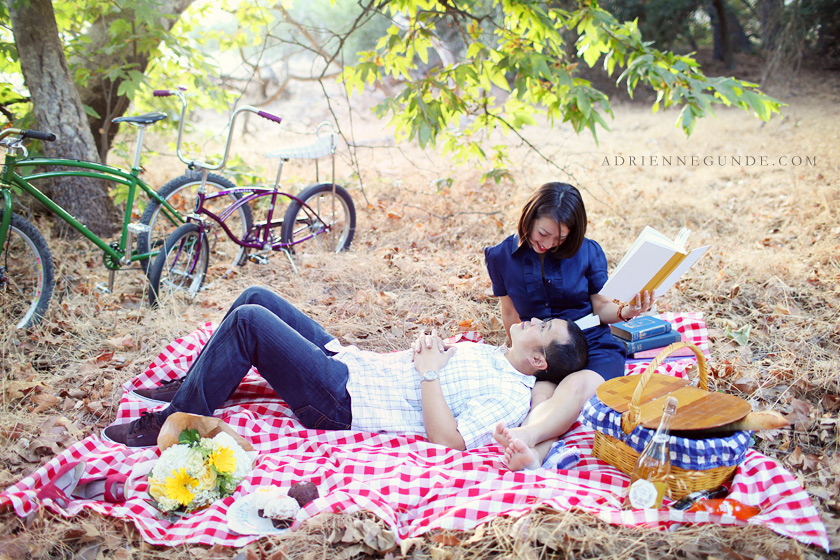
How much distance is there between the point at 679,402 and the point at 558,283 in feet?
3.04

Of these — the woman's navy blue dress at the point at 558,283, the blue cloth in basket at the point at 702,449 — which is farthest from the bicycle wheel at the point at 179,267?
the blue cloth in basket at the point at 702,449

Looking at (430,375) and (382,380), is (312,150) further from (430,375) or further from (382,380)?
(430,375)

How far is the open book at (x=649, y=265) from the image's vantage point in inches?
99.2

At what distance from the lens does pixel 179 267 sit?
430 centimetres

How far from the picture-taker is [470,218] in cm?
600

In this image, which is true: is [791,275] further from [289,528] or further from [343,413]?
[289,528]

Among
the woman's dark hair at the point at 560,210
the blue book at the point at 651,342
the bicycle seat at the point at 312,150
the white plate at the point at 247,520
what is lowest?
the white plate at the point at 247,520

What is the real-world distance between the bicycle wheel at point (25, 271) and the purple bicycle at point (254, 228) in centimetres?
63

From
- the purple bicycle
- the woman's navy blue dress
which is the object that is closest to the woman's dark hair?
the woman's navy blue dress

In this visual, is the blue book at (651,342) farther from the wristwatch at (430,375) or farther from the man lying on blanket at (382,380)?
the wristwatch at (430,375)

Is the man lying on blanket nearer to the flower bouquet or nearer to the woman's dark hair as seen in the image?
the flower bouquet

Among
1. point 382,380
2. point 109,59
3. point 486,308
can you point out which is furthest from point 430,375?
point 109,59

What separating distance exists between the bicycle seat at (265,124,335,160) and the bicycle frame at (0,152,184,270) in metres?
1.00

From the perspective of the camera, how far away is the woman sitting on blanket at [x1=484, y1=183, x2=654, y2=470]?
8.13ft
